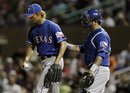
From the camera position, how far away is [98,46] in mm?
10102

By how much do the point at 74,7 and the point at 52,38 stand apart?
33.2 ft

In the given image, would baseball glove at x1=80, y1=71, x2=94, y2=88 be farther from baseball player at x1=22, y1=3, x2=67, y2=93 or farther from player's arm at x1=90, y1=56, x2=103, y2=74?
baseball player at x1=22, y1=3, x2=67, y2=93

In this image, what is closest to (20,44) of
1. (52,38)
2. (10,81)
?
(10,81)

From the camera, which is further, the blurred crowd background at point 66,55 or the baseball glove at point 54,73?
the blurred crowd background at point 66,55

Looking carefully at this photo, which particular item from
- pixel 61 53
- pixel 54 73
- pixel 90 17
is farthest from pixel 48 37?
pixel 90 17

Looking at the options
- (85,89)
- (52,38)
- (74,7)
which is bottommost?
(74,7)

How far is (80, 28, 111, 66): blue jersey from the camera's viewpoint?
10.1 meters

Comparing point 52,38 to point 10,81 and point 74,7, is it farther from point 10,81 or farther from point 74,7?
point 74,7

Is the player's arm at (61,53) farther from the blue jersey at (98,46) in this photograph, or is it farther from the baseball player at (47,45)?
the blue jersey at (98,46)

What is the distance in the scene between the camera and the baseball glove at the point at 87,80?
993 cm

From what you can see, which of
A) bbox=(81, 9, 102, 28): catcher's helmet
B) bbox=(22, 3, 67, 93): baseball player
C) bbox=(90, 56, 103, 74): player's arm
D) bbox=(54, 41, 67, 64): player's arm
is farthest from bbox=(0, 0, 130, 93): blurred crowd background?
bbox=(90, 56, 103, 74): player's arm

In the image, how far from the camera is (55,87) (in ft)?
34.6

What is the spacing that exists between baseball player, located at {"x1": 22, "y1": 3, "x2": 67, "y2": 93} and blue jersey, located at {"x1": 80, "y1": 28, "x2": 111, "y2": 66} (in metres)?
0.46

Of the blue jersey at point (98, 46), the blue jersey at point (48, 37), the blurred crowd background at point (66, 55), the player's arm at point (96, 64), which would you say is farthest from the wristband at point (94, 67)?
the blurred crowd background at point (66, 55)
